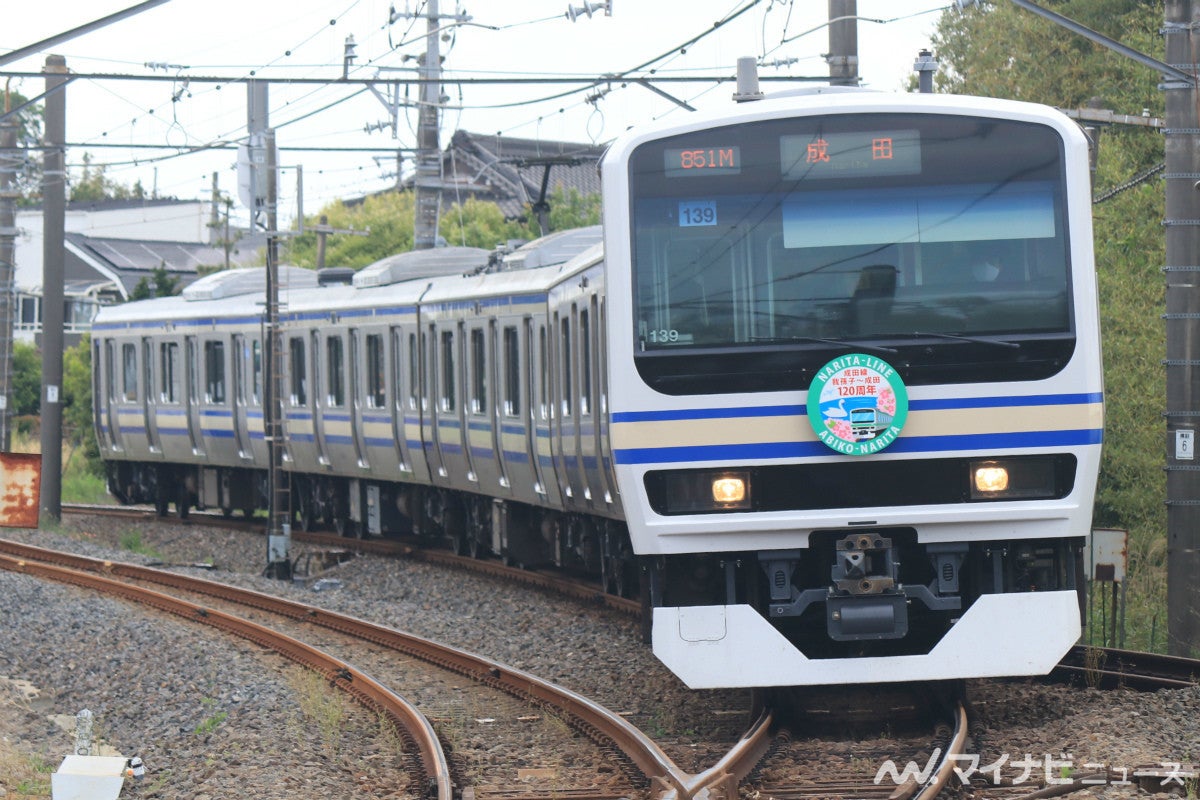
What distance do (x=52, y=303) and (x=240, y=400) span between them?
3.02m

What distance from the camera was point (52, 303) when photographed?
77.9ft

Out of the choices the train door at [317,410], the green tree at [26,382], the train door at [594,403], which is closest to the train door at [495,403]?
the train door at [594,403]

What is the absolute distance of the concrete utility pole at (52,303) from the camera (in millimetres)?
23312

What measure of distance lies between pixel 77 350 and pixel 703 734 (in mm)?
34480

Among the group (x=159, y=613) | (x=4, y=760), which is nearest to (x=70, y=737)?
(x=4, y=760)

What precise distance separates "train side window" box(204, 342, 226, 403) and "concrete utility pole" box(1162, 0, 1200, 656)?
15.0m

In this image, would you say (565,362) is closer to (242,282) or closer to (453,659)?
(453,659)

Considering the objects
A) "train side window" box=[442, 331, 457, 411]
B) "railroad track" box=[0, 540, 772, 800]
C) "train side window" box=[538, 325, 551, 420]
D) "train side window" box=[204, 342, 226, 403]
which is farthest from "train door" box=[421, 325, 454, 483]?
"train side window" box=[204, 342, 226, 403]

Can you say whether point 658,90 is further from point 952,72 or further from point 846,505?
point 952,72

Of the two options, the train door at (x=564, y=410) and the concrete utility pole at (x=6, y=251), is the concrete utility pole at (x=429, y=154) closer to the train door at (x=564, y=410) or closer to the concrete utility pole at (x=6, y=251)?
the concrete utility pole at (x=6, y=251)

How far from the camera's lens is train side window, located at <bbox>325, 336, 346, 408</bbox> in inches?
820

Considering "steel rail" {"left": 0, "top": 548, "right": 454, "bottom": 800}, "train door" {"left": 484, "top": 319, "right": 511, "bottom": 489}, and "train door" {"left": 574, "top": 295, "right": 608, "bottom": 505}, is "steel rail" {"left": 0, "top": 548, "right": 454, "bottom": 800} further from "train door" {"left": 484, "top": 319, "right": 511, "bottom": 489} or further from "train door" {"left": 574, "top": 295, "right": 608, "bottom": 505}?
"train door" {"left": 484, "top": 319, "right": 511, "bottom": 489}

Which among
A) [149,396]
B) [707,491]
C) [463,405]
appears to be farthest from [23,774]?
[149,396]

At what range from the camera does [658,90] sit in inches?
632
